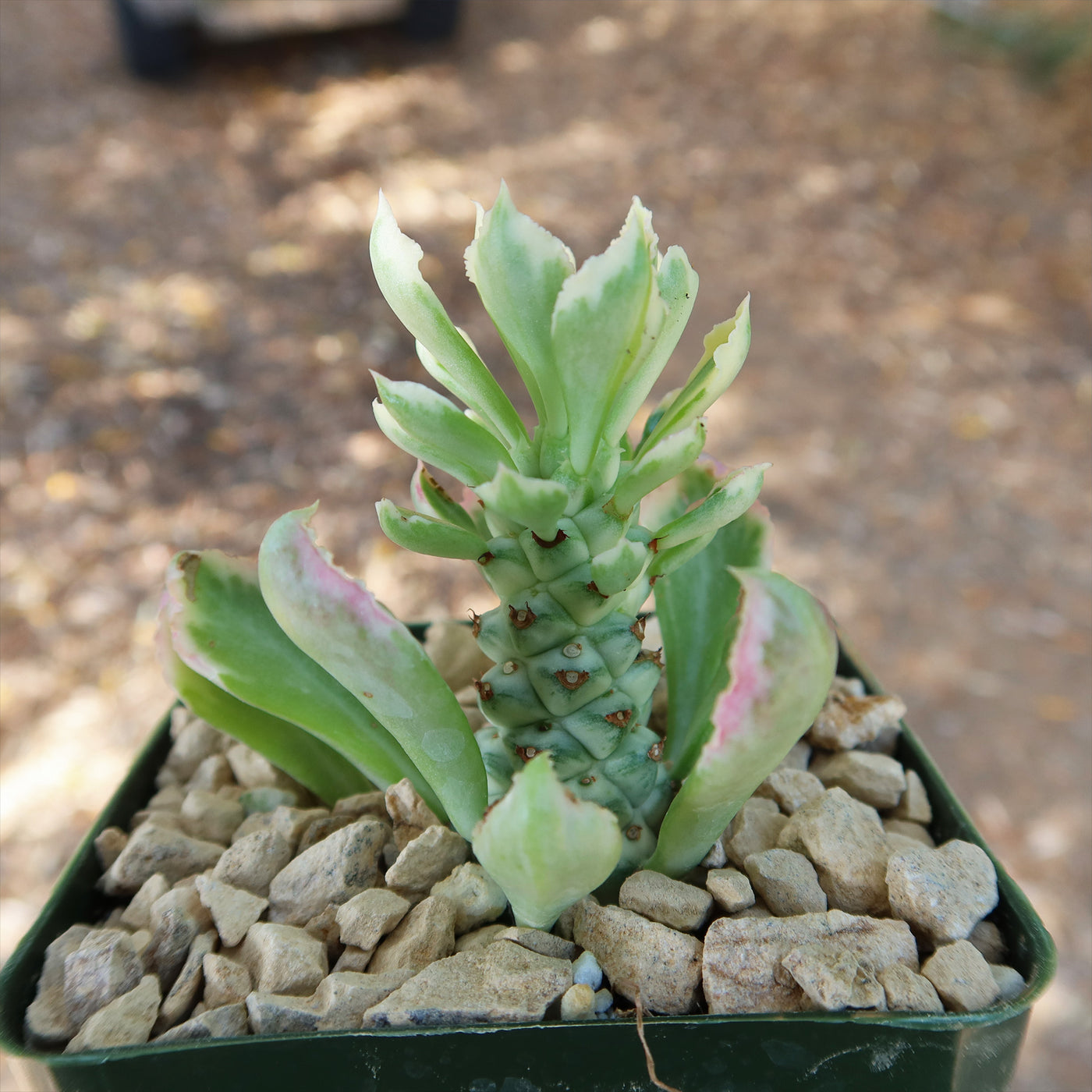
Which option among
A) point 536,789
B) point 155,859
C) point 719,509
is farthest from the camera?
point 155,859

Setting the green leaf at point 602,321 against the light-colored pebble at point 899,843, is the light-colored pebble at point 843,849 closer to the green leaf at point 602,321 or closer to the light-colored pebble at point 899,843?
the light-colored pebble at point 899,843

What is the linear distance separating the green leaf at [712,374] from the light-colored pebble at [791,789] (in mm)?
255

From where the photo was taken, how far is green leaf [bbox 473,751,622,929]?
1.53 feet

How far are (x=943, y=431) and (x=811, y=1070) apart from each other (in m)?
2.13

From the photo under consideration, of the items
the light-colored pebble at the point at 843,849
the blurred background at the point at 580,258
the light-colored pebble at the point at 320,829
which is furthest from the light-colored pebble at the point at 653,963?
the blurred background at the point at 580,258

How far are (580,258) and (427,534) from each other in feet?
7.64

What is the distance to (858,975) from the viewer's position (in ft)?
1.72

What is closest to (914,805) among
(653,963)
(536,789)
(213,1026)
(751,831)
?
(751,831)

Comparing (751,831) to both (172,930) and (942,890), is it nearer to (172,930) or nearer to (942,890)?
(942,890)

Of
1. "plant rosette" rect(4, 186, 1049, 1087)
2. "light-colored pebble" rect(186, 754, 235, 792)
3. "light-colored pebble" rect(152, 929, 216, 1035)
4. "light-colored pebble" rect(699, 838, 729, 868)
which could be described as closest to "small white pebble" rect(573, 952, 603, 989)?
"plant rosette" rect(4, 186, 1049, 1087)

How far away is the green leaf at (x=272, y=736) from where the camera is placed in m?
0.68

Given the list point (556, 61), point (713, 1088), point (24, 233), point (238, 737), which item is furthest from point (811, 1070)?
point (556, 61)

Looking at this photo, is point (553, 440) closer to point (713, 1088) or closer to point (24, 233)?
point (713, 1088)

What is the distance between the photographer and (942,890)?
1.91ft
